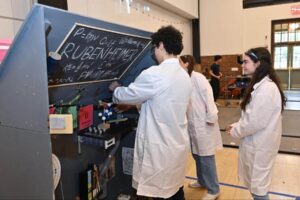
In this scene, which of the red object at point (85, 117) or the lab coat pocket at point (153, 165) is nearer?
the lab coat pocket at point (153, 165)

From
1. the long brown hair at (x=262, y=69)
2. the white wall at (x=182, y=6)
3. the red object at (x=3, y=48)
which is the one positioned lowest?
the long brown hair at (x=262, y=69)

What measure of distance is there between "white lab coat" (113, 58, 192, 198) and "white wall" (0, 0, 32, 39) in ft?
3.31

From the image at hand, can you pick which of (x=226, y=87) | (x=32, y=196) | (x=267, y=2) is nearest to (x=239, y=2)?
(x=267, y=2)

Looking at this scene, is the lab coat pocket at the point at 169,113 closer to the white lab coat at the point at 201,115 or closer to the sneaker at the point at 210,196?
the white lab coat at the point at 201,115

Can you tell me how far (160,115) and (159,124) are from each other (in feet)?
0.19

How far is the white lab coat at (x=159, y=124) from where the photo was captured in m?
1.58

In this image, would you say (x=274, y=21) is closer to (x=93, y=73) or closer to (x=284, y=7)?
(x=284, y=7)

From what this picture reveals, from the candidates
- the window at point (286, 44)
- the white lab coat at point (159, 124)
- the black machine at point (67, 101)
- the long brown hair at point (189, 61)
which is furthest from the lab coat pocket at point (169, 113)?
the window at point (286, 44)

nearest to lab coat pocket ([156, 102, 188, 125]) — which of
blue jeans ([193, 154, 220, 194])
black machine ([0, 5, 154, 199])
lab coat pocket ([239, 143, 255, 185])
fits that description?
black machine ([0, 5, 154, 199])

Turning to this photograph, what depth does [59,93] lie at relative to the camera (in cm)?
164

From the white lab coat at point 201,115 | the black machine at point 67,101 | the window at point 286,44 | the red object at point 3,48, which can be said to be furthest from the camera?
the window at point 286,44

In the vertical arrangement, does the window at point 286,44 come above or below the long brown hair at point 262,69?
above

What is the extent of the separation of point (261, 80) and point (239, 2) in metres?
7.32

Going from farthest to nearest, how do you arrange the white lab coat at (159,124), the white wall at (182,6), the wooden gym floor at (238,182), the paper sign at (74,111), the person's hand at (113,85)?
the white wall at (182,6) < the wooden gym floor at (238,182) < the person's hand at (113,85) < the paper sign at (74,111) < the white lab coat at (159,124)
